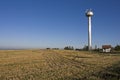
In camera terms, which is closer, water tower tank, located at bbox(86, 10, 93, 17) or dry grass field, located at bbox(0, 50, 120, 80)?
dry grass field, located at bbox(0, 50, 120, 80)

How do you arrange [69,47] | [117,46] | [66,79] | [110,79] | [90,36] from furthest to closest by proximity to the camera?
[69,47] → [117,46] → [90,36] → [66,79] → [110,79]

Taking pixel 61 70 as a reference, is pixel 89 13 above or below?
above

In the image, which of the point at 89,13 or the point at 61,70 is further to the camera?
the point at 89,13

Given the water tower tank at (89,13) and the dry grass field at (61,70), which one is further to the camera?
the water tower tank at (89,13)

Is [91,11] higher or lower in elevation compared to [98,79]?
higher

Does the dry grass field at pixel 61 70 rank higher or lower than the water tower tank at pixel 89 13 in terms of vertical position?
lower

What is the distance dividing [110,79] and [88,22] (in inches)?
3725

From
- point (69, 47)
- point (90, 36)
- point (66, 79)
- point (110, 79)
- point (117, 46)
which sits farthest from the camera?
point (69, 47)

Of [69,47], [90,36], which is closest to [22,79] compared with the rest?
[90,36]

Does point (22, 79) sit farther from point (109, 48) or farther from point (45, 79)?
point (109, 48)

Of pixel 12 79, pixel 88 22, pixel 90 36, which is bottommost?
pixel 12 79

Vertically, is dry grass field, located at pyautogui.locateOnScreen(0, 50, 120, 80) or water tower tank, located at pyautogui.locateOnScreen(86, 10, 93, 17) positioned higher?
water tower tank, located at pyautogui.locateOnScreen(86, 10, 93, 17)

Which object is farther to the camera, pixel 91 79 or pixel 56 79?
pixel 56 79

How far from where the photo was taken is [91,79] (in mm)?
14320
